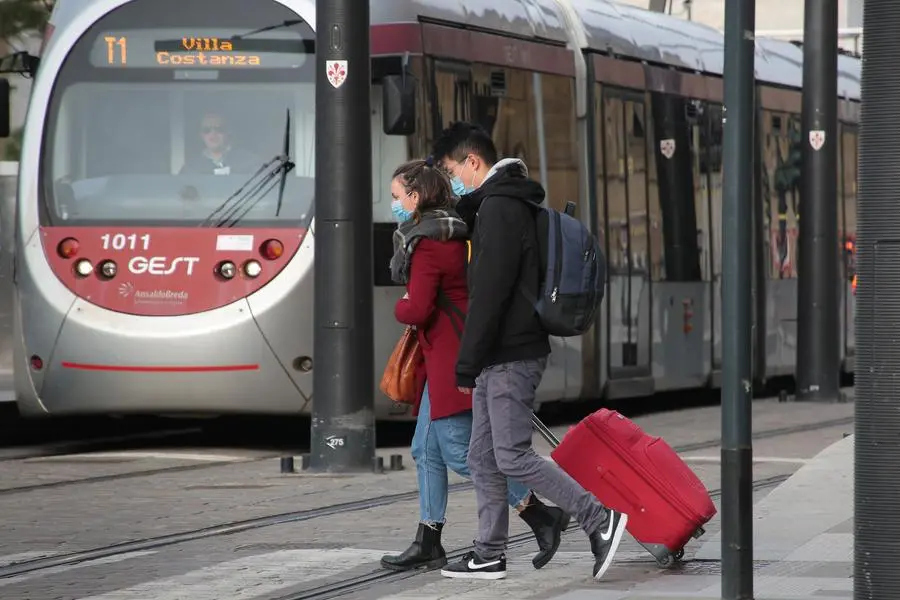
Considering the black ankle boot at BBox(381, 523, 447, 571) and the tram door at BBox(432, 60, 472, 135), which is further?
the tram door at BBox(432, 60, 472, 135)

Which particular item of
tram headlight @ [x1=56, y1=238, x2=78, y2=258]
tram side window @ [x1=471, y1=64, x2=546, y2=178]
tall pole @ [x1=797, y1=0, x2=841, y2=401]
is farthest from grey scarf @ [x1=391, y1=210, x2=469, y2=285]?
tall pole @ [x1=797, y1=0, x2=841, y2=401]

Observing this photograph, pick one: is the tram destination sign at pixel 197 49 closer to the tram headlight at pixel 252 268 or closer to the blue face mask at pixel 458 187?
the tram headlight at pixel 252 268

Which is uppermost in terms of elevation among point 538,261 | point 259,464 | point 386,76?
point 386,76

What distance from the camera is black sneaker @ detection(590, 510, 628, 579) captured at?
8602 millimetres

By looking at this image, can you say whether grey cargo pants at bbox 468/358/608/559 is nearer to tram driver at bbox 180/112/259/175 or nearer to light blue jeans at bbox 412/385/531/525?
light blue jeans at bbox 412/385/531/525

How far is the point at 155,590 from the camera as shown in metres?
8.53

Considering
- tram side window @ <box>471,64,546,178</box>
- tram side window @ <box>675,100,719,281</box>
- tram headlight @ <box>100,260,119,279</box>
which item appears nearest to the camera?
tram headlight @ <box>100,260,119,279</box>

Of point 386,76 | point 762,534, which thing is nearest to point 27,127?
point 386,76

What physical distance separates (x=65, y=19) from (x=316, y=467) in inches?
147

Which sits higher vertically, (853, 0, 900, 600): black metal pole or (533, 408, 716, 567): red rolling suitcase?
(853, 0, 900, 600): black metal pole

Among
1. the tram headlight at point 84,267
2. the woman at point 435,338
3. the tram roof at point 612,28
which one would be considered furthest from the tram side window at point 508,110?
the woman at point 435,338

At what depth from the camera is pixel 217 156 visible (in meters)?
14.9

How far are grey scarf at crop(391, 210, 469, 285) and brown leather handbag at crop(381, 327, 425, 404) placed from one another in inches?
10.6

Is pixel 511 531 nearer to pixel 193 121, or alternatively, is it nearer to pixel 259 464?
pixel 259 464
